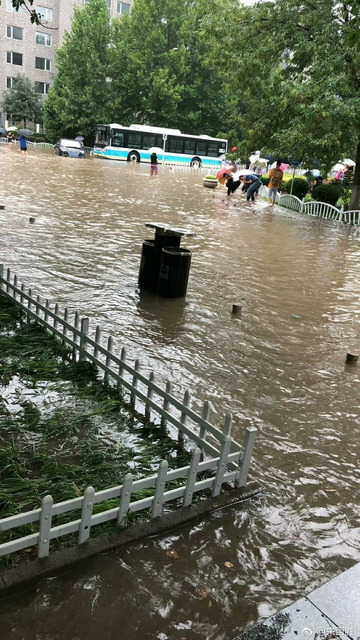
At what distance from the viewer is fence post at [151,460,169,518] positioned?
3.12 metres

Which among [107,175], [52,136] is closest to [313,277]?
[107,175]

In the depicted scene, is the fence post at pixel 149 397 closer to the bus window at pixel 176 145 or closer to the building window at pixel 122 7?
the bus window at pixel 176 145

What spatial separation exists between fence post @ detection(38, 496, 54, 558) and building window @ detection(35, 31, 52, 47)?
206 ft

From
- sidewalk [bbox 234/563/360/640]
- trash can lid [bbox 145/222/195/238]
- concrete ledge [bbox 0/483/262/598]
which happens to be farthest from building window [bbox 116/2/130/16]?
sidewalk [bbox 234/563/360/640]

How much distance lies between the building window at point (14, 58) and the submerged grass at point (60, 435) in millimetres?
58925

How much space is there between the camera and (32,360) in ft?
16.9

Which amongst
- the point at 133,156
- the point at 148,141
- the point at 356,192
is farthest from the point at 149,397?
the point at 148,141

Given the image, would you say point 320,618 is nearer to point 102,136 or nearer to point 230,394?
point 230,394

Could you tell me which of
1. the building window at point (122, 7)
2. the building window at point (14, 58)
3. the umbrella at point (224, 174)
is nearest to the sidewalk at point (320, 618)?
the umbrella at point (224, 174)

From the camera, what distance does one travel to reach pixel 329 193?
21.6 metres

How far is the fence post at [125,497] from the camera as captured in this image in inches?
118

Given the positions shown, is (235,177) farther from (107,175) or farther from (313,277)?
(313,277)

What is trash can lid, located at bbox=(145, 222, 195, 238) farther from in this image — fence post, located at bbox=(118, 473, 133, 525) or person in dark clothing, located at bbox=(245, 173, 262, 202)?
person in dark clothing, located at bbox=(245, 173, 262, 202)

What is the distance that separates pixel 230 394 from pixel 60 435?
1.80 m
